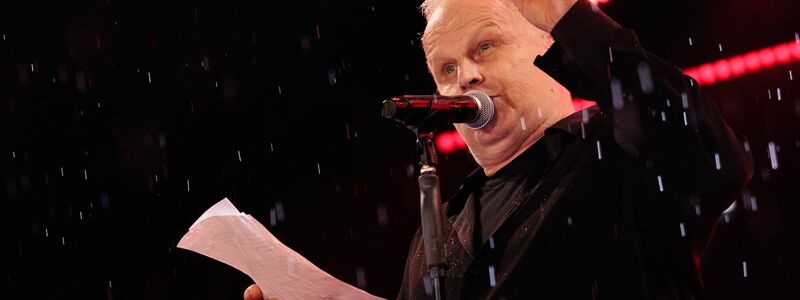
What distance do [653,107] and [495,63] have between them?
576mm

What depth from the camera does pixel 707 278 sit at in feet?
9.21

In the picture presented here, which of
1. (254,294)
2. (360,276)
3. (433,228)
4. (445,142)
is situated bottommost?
(360,276)

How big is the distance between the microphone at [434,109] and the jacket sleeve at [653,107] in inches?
7.7

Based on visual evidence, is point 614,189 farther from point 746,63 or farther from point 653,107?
point 746,63

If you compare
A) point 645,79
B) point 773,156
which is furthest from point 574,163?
point 773,156

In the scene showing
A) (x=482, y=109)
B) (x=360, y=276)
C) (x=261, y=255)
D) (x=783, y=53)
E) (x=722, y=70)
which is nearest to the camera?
(x=482, y=109)

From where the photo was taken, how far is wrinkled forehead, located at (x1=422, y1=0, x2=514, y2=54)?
2105mm

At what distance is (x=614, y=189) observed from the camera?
5.82 feet

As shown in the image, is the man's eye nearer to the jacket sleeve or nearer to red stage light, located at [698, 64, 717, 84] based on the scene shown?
the jacket sleeve

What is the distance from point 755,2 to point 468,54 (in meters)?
1.25

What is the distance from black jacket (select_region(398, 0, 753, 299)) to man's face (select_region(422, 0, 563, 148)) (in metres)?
0.12

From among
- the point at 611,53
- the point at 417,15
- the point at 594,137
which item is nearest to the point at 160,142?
the point at 417,15

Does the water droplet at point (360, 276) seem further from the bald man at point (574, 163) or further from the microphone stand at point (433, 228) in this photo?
the microphone stand at point (433, 228)

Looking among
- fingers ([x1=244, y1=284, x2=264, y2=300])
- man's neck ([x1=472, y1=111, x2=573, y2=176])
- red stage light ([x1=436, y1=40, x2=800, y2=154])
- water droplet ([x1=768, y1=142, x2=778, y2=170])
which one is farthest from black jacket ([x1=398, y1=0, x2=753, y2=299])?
water droplet ([x1=768, y1=142, x2=778, y2=170])
